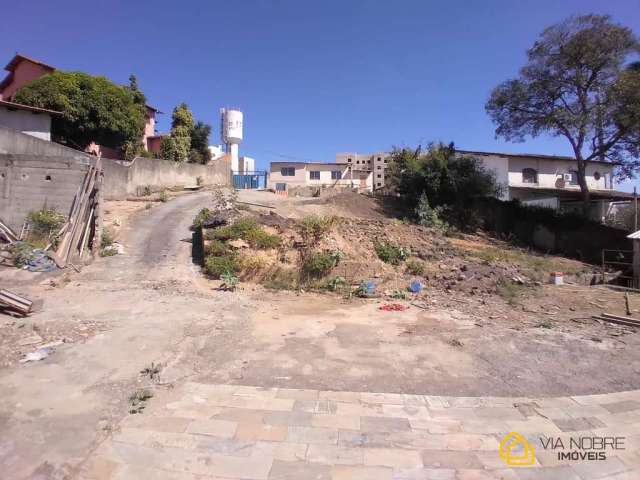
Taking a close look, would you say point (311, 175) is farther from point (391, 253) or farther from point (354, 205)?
point (391, 253)

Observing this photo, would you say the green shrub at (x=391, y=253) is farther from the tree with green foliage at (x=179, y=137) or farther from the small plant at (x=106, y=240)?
the tree with green foliage at (x=179, y=137)

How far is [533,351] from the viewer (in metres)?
5.36

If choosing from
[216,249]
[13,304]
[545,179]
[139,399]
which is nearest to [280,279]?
[216,249]

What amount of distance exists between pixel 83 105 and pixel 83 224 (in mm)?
12150

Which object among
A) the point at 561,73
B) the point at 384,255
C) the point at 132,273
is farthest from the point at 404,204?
the point at 132,273

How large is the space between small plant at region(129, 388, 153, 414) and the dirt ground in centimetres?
6

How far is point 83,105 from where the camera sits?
19.3m

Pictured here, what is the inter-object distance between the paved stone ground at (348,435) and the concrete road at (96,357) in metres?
0.32

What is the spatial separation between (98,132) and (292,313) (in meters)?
19.1

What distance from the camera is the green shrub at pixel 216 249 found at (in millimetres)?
10062

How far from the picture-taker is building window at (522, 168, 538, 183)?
25.9m

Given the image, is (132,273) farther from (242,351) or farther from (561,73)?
(561,73)

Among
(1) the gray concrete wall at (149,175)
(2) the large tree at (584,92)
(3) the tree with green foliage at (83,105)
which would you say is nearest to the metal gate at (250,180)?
(1) the gray concrete wall at (149,175)

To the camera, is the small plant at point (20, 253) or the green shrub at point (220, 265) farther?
the green shrub at point (220, 265)
